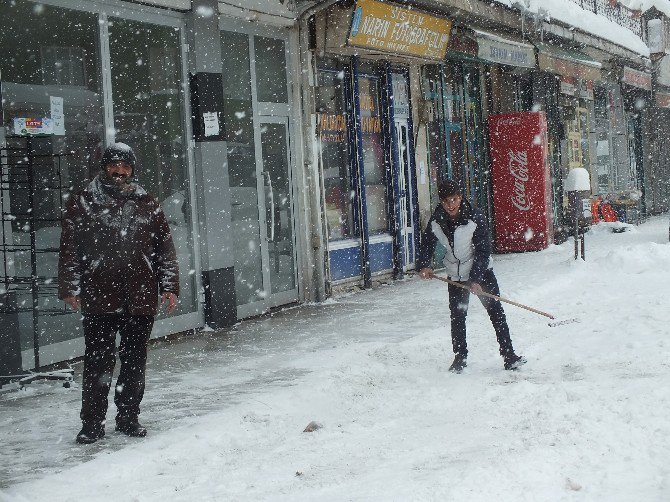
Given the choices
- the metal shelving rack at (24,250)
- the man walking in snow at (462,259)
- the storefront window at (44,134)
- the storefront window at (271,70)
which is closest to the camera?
the metal shelving rack at (24,250)

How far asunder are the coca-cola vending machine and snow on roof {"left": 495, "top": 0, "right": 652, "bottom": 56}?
2.30 m

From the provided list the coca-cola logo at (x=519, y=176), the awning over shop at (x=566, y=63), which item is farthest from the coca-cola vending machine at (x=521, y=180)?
the awning over shop at (x=566, y=63)

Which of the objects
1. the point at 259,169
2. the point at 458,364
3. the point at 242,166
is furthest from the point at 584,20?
the point at 458,364

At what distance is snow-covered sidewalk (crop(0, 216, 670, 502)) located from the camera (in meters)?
4.71

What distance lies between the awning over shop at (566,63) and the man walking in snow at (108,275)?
14.2 meters

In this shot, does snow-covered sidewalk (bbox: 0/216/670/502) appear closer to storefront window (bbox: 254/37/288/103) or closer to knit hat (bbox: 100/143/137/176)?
knit hat (bbox: 100/143/137/176)

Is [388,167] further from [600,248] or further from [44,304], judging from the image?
[44,304]

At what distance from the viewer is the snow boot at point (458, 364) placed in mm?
7629

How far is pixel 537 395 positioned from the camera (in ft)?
20.7

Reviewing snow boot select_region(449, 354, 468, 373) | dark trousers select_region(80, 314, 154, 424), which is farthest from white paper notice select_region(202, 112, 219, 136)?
dark trousers select_region(80, 314, 154, 424)

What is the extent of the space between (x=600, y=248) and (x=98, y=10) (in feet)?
38.2

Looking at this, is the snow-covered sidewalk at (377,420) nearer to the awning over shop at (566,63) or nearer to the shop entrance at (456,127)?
the shop entrance at (456,127)

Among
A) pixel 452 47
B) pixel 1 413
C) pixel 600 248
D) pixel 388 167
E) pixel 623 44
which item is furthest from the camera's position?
pixel 623 44

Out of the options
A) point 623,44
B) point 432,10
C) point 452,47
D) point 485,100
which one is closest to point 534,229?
point 485,100
